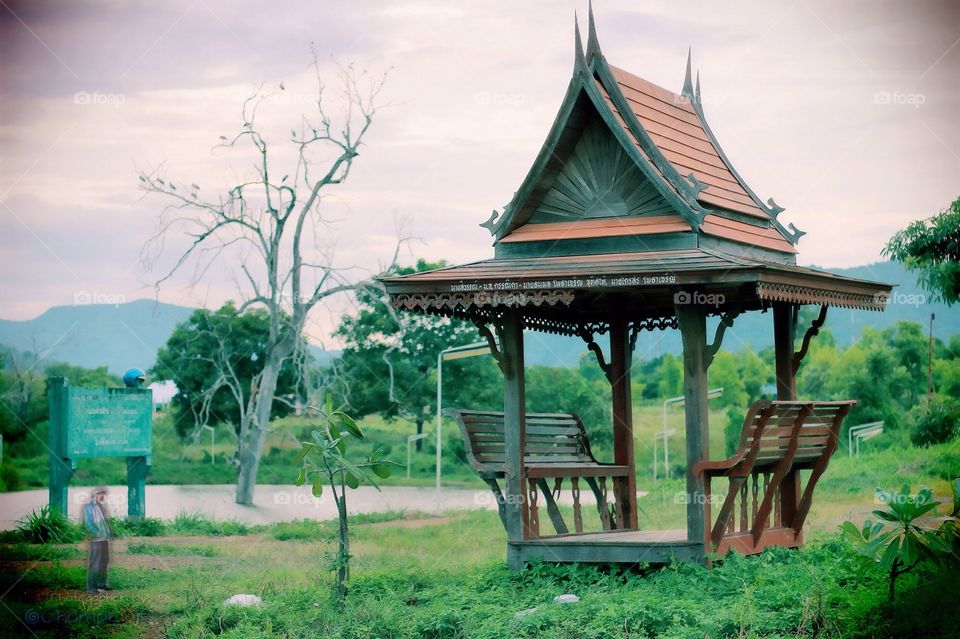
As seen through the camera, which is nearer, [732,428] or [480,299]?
[480,299]

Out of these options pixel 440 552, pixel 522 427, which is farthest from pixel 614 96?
pixel 440 552

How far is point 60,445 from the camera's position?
17.9m

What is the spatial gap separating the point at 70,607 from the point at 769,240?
331 inches

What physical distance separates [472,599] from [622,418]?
11.4ft

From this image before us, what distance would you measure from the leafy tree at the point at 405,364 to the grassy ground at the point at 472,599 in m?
25.1

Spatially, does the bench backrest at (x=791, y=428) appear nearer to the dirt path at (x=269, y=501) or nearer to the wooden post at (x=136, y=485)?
the wooden post at (x=136, y=485)

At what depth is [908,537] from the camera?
8500mm

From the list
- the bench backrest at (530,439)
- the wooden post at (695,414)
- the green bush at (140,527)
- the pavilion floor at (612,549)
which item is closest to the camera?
the wooden post at (695,414)

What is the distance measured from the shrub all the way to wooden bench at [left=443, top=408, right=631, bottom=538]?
7.78 metres

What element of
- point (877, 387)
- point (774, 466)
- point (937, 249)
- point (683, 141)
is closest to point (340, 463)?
point (774, 466)

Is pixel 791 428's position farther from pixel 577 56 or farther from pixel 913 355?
pixel 913 355

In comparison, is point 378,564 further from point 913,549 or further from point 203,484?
point 203,484

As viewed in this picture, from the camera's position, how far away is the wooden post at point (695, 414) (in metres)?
10.6

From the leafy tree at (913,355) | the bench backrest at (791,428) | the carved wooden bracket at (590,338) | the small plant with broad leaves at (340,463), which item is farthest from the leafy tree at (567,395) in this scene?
the small plant with broad leaves at (340,463)
